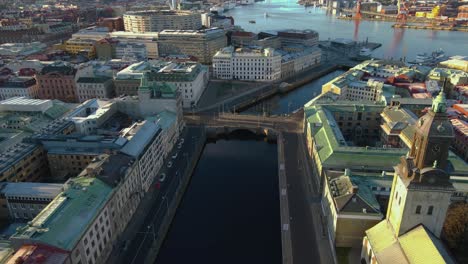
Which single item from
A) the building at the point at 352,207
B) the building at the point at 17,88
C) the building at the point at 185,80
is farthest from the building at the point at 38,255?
the building at the point at 17,88

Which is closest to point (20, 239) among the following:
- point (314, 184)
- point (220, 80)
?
point (314, 184)

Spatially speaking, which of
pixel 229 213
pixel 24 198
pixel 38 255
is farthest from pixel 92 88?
pixel 38 255

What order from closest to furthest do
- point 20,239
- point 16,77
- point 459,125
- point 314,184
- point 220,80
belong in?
point 20,239
point 314,184
point 459,125
point 16,77
point 220,80

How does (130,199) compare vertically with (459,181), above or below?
below

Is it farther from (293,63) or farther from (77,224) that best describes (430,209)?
(293,63)

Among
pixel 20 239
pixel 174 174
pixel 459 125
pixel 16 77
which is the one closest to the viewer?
pixel 20 239

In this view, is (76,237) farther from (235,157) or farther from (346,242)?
(235,157)

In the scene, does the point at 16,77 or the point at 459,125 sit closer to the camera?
the point at 459,125

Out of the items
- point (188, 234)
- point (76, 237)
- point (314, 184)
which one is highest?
point (76, 237)
